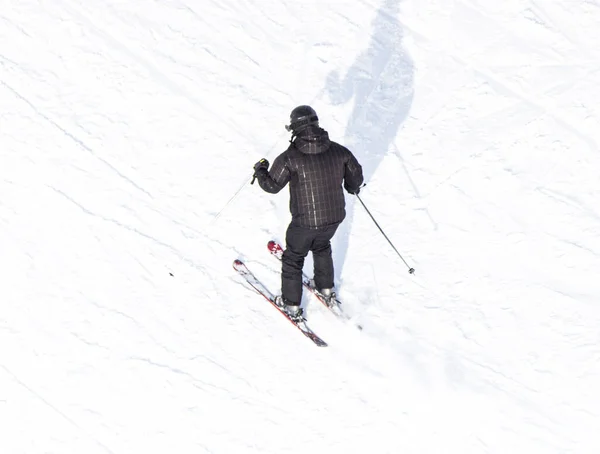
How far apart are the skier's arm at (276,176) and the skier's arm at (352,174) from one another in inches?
21.5

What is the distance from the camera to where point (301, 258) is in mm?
6652

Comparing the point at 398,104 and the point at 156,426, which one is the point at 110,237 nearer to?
the point at 156,426

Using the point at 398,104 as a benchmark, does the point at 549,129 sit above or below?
above

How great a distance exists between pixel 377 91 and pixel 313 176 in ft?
11.7

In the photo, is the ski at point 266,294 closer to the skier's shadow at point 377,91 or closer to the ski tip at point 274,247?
the ski tip at point 274,247

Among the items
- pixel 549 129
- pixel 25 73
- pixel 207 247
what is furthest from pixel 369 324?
pixel 25 73

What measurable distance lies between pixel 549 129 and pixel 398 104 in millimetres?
1836

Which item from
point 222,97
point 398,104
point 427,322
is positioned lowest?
point 427,322

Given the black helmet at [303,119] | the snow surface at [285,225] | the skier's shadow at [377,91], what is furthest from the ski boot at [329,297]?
the black helmet at [303,119]

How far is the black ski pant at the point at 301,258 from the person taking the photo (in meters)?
6.43

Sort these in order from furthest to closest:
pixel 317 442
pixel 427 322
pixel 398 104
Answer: pixel 398 104
pixel 427 322
pixel 317 442

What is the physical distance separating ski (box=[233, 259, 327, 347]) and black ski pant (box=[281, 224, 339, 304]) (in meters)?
0.22

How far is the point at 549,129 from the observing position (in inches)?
338

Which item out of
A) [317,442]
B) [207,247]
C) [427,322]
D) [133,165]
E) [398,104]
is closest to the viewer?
[317,442]
